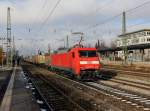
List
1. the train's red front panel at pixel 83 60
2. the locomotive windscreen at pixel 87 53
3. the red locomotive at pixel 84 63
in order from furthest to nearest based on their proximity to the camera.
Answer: the locomotive windscreen at pixel 87 53 < the train's red front panel at pixel 83 60 < the red locomotive at pixel 84 63

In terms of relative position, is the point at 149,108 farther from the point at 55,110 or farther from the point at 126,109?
the point at 55,110

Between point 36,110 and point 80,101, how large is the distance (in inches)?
132

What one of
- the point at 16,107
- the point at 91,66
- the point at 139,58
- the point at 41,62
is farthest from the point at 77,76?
the point at 41,62

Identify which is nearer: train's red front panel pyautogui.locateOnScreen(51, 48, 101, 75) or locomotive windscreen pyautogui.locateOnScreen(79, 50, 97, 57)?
train's red front panel pyautogui.locateOnScreen(51, 48, 101, 75)

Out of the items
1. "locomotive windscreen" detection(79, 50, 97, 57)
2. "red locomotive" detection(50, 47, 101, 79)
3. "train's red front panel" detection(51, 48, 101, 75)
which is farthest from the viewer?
"locomotive windscreen" detection(79, 50, 97, 57)

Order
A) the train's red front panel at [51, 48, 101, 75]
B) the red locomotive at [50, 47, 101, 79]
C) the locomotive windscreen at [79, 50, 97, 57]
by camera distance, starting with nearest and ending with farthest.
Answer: the red locomotive at [50, 47, 101, 79]
the train's red front panel at [51, 48, 101, 75]
the locomotive windscreen at [79, 50, 97, 57]

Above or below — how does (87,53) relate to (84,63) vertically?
above

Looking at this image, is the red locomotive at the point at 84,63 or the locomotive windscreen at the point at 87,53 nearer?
the red locomotive at the point at 84,63

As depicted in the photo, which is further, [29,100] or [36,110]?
[29,100]

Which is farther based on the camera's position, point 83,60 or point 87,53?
point 87,53

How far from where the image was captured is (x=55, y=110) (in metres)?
13.3

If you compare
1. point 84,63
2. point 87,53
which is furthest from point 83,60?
point 87,53

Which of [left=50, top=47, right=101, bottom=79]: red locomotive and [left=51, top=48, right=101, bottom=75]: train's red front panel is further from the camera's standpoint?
[left=51, top=48, right=101, bottom=75]: train's red front panel

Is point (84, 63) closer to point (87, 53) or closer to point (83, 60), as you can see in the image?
point (83, 60)
